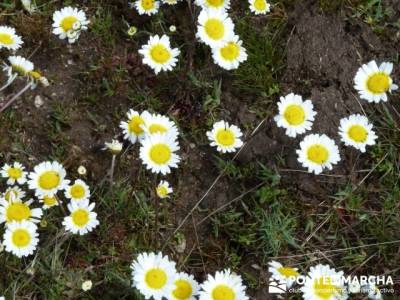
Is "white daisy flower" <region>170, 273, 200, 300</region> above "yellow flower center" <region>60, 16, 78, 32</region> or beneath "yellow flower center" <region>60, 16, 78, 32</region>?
beneath

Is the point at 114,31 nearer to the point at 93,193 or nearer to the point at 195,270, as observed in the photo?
the point at 93,193

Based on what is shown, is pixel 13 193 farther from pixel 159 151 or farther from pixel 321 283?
pixel 321 283

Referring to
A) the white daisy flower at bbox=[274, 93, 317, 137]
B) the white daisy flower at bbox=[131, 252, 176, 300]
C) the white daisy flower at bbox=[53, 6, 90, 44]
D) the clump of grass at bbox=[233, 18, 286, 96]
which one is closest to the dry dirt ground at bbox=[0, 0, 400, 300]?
the clump of grass at bbox=[233, 18, 286, 96]

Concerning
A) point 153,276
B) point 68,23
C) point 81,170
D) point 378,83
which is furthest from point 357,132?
point 68,23

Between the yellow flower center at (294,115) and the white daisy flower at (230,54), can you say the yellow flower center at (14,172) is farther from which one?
the yellow flower center at (294,115)

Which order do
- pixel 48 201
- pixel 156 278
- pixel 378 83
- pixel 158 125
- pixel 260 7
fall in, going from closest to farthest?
pixel 156 278 → pixel 48 201 → pixel 158 125 → pixel 378 83 → pixel 260 7

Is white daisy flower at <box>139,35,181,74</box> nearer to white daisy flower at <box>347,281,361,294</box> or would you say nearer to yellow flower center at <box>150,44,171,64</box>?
yellow flower center at <box>150,44,171,64</box>
